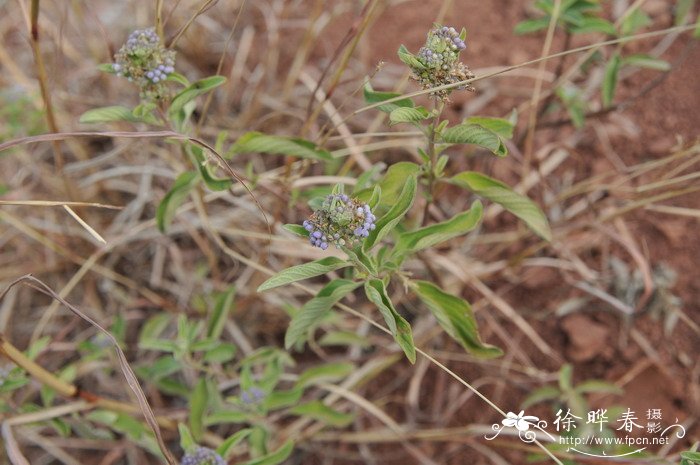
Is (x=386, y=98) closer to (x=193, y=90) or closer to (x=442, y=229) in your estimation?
(x=442, y=229)

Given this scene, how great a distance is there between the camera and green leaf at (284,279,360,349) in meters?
1.68

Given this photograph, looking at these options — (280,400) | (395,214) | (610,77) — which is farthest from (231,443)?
(610,77)

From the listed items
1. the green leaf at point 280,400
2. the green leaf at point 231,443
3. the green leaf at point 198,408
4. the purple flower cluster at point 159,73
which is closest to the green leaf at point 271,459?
the green leaf at point 231,443

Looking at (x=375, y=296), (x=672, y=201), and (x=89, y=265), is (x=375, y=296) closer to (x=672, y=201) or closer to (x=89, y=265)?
(x=89, y=265)

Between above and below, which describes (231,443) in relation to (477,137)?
below

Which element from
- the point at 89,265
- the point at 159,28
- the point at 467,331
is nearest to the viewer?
the point at 467,331

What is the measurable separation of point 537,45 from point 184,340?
7.06ft

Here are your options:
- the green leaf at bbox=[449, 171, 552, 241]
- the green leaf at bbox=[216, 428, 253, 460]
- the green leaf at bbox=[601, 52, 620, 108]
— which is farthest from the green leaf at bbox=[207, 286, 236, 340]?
the green leaf at bbox=[601, 52, 620, 108]

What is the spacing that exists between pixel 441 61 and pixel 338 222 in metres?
0.45

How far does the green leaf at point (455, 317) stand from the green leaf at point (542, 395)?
2.23ft

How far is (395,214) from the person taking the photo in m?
1.62

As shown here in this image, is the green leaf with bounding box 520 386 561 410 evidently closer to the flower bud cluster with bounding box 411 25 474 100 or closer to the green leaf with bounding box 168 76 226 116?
the flower bud cluster with bounding box 411 25 474 100

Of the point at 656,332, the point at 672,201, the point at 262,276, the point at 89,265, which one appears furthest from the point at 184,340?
the point at 672,201

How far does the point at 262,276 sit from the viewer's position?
260 cm
